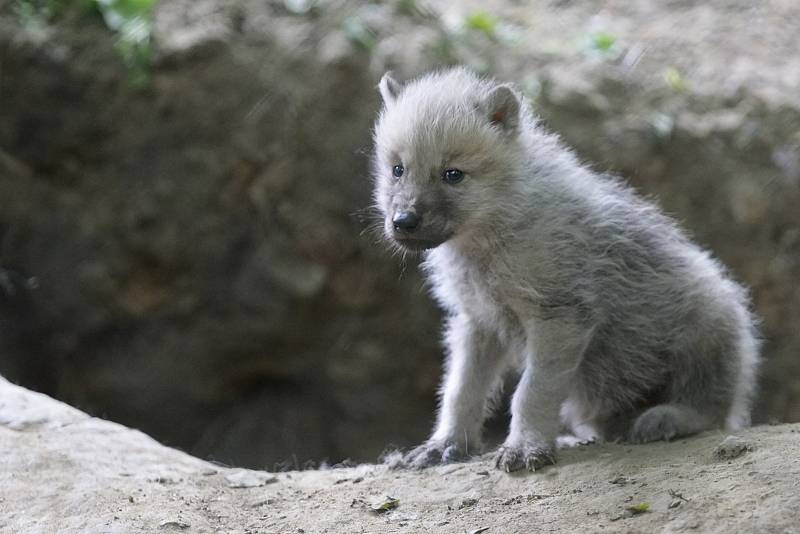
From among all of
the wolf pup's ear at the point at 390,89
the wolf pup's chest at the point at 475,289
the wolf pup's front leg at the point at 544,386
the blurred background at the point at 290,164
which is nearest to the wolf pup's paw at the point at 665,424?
the wolf pup's front leg at the point at 544,386

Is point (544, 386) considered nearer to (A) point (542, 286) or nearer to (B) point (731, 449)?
(A) point (542, 286)

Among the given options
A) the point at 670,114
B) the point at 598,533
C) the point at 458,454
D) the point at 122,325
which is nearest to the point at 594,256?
the point at 458,454

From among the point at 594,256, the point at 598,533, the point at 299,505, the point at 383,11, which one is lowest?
the point at 598,533

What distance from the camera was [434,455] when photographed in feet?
14.1

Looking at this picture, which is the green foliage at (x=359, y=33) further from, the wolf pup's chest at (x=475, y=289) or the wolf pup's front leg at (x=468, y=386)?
the wolf pup's front leg at (x=468, y=386)

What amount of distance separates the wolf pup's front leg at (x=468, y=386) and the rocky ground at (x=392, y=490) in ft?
0.95

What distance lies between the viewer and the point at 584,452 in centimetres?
403

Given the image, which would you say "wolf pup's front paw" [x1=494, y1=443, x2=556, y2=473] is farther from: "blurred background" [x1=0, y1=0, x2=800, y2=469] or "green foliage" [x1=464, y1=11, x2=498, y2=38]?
"green foliage" [x1=464, y1=11, x2=498, y2=38]

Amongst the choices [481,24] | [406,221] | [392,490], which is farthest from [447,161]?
[481,24]

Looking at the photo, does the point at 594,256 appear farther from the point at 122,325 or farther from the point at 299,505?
the point at 122,325

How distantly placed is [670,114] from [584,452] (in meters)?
3.25

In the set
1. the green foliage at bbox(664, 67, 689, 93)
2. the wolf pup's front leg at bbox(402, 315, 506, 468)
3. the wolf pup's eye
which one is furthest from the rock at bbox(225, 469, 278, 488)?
the green foliage at bbox(664, 67, 689, 93)

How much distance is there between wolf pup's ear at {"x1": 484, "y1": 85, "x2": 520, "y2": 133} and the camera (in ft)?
14.0

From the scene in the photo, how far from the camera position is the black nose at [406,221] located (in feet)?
12.9
